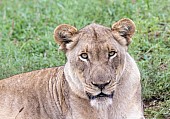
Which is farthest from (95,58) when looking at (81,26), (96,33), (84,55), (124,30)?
(81,26)

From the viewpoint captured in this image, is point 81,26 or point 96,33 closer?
point 96,33

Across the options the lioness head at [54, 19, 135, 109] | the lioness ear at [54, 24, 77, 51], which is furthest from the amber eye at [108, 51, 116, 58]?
the lioness ear at [54, 24, 77, 51]

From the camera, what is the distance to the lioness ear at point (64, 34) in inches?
177

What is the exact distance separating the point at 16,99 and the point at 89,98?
39.8 inches

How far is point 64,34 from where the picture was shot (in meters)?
4.51

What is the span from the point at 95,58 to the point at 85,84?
7.3 inches

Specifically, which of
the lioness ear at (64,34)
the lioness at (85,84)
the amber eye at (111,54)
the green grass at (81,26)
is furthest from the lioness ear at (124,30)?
the green grass at (81,26)

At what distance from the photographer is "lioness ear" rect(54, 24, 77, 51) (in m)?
4.50

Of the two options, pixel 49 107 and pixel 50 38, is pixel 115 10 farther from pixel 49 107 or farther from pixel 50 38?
pixel 49 107

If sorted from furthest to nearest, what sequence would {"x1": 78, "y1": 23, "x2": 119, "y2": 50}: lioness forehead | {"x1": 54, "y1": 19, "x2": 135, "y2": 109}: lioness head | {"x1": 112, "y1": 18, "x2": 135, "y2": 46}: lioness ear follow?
{"x1": 112, "y1": 18, "x2": 135, "y2": 46}: lioness ear
{"x1": 78, "y1": 23, "x2": 119, "y2": 50}: lioness forehead
{"x1": 54, "y1": 19, "x2": 135, "y2": 109}: lioness head

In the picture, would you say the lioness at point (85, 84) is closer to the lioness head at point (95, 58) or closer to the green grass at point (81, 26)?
the lioness head at point (95, 58)

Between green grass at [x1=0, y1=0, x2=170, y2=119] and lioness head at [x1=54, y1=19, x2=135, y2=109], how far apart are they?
100 cm

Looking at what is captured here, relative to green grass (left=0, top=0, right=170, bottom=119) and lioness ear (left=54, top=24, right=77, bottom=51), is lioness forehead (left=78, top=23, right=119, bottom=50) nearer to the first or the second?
lioness ear (left=54, top=24, right=77, bottom=51)

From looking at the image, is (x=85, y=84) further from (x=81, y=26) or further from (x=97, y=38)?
(x=81, y=26)
